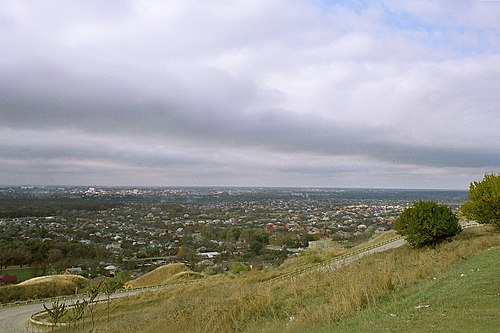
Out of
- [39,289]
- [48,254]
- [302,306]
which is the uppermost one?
[302,306]

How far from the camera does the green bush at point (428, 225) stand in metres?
24.4

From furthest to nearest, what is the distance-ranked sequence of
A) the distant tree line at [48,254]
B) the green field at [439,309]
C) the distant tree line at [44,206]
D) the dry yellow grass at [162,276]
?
the distant tree line at [44,206], the distant tree line at [48,254], the dry yellow grass at [162,276], the green field at [439,309]

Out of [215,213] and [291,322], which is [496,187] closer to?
[291,322]

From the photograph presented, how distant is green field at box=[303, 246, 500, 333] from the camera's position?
21.8 ft

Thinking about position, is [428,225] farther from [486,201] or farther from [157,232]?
[157,232]

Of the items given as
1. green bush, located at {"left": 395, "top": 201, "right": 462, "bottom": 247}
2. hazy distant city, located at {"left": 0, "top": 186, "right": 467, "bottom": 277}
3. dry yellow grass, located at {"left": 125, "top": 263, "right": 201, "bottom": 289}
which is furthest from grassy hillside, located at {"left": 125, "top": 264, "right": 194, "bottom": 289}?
green bush, located at {"left": 395, "top": 201, "right": 462, "bottom": 247}

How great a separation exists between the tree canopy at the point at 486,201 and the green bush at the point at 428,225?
1.41 meters

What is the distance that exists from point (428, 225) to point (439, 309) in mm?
18179

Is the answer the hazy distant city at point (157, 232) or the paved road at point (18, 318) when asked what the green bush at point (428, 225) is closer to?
the hazy distant city at point (157, 232)

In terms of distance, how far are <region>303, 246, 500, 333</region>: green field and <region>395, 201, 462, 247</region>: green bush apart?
14.3 m

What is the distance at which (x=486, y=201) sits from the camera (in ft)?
74.6

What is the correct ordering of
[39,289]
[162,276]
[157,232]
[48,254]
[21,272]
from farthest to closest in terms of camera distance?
[157,232] → [48,254] → [21,272] → [162,276] → [39,289]

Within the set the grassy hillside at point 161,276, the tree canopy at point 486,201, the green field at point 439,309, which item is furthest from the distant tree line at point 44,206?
the green field at point 439,309

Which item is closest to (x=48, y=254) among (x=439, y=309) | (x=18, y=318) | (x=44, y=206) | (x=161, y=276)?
(x=161, y=276)
